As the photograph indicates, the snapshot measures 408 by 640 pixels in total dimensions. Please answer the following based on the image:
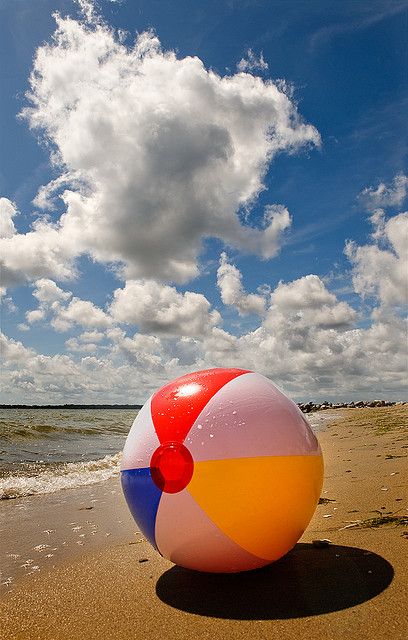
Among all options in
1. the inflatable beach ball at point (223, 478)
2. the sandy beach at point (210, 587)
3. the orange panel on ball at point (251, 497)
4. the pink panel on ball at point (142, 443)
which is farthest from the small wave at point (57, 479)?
the orange panel on ball at point (251, 497)

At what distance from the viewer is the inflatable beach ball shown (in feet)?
A: 11.7

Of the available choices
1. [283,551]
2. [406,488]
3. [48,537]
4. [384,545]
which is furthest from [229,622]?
[406,488]

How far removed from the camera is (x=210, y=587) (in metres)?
3.78

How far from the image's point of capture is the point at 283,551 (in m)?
3.88

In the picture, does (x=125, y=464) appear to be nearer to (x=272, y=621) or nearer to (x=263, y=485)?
(x=263, y=485)

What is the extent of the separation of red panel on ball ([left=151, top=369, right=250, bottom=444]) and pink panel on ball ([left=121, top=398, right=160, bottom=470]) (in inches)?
2.4

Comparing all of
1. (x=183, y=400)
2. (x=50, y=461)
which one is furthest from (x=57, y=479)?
(x=183, y=400)

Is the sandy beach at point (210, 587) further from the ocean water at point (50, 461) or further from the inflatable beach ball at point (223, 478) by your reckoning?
the ocean water at point (50, 461)

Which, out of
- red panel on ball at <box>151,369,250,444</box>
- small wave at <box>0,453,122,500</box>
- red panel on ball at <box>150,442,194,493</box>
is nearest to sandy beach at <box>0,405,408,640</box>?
red panel on ball at <box>150,442,194,493</box>

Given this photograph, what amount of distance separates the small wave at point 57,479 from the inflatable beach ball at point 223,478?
614 centimetres

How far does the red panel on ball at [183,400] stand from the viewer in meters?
3.79

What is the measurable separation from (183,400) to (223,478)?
0.75 meters

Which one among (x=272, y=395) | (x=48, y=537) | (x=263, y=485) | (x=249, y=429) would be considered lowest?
(x=48, y=537)

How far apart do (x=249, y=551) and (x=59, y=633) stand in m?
1.48
